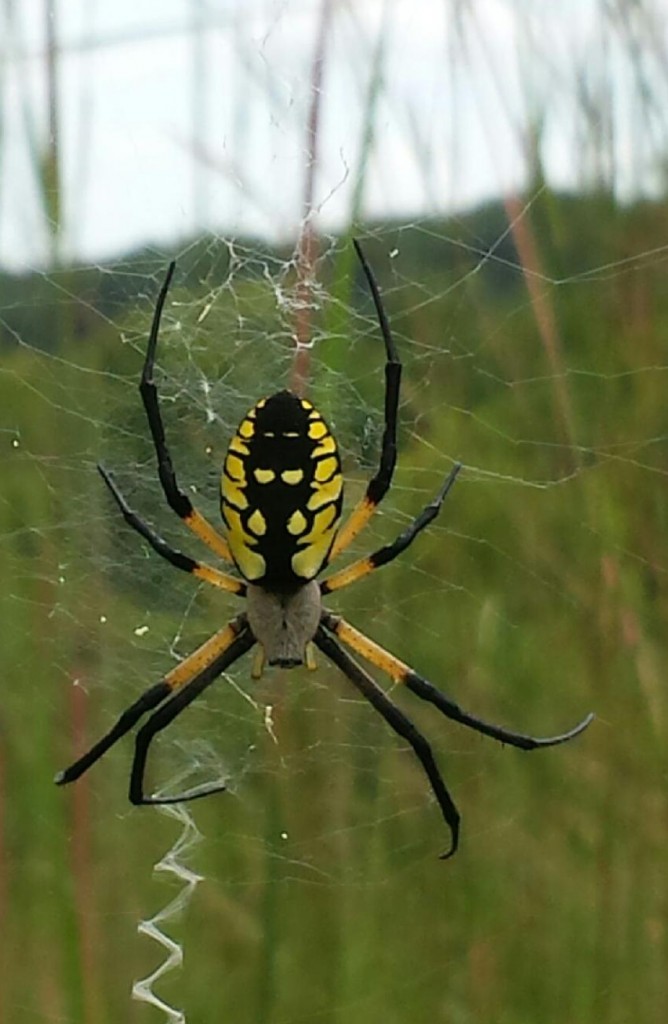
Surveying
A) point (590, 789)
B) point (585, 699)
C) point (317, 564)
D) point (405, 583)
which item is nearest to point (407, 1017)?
point (590, 789)

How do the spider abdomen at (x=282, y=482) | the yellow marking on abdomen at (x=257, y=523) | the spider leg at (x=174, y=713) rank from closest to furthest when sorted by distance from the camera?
1. the spider abdomen at (x=282, y=482)
2. the yellow marking on abdomen at (x=257, y=523)
3. the spider leg at (x=174, y=713)

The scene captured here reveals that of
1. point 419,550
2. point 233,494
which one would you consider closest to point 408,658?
point 419,550

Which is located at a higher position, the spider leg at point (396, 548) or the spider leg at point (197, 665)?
the spider leg at point (396, 548)

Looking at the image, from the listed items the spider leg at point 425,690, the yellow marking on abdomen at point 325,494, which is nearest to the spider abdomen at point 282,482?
the yellow marking on abdomen at point 325,494

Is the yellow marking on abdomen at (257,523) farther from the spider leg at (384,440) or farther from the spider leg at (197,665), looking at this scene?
the spider leg at (197,665)

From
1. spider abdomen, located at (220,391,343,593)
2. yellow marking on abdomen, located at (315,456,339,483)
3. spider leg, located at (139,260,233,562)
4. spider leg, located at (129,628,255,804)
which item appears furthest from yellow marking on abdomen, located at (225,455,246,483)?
spider leg, located at (129,628,255,804)

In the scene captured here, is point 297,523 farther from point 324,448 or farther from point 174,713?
point 174,713

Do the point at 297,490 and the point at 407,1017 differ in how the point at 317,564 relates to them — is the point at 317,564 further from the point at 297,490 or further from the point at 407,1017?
the point at 407,1017

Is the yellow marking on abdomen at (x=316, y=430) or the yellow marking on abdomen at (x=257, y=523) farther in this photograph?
the yellow marking on abdomen at (x=257, y=523)
